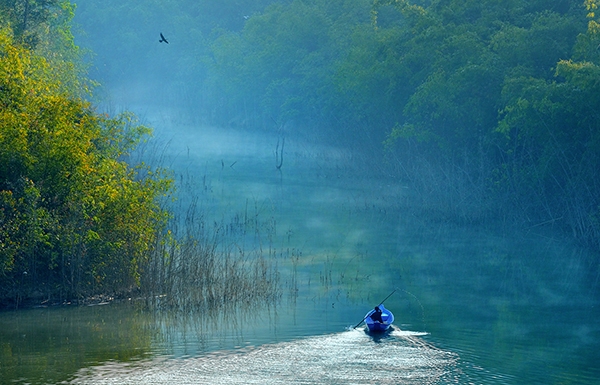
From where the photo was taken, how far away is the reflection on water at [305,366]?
14164 mm

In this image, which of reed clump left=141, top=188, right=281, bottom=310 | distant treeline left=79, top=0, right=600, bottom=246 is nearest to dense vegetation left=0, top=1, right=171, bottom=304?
reed clump left=141, top=188, right=281, bottom=310

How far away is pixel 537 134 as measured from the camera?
100 feet

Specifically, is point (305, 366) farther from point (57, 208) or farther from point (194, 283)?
point (57, 208)

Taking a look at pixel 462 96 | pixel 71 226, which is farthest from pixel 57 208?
pixel 462 96

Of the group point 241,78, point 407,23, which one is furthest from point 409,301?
point 241,78

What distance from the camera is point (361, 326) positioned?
18.1 metres

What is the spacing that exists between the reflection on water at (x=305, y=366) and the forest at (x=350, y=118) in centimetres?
475

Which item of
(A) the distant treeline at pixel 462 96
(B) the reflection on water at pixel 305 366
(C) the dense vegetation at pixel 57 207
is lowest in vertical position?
(B) the reflection on water at pixel 305 366

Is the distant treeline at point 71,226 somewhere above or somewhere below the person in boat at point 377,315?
above

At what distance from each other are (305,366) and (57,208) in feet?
24.0

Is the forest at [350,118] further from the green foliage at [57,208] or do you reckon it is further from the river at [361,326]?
the river at [361,326]

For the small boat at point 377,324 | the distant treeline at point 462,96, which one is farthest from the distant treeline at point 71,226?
the distant treeline at point 462,96

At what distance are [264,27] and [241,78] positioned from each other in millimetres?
4357

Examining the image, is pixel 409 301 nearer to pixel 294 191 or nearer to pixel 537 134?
pixel 537 134
